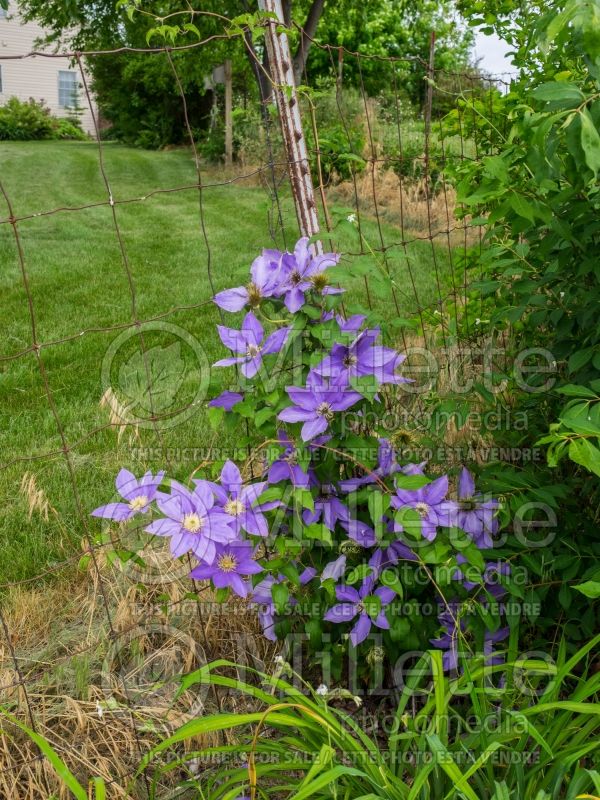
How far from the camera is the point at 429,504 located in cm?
170

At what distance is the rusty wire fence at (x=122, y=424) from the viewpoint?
69.7 inches

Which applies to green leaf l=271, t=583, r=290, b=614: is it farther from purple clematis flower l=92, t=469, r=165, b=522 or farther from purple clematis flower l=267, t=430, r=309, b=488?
purple clematis flower l=92, t=469, r=165, b=522

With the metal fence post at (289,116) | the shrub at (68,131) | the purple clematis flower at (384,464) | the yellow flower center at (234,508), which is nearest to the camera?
the yellow flower center at (234,508)

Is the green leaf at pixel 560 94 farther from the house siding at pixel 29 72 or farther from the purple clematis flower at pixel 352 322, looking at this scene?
the house siding at pixel 29 72

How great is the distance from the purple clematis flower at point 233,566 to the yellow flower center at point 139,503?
0.60 ft

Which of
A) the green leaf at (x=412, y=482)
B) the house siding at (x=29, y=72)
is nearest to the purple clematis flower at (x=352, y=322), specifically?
the green leaf at (x=412, y=482)

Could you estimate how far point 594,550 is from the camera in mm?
1854

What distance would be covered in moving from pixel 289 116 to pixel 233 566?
123 cm

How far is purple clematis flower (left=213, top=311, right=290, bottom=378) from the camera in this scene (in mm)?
1613

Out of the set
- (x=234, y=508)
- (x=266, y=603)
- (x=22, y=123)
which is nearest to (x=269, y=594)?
(x=266, y=603)

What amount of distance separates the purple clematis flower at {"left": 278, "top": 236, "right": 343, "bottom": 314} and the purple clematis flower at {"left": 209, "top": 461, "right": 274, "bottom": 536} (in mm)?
394

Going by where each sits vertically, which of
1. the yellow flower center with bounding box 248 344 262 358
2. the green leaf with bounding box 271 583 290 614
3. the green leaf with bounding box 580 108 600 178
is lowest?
the green leaf with bounding box 271 583 290 614

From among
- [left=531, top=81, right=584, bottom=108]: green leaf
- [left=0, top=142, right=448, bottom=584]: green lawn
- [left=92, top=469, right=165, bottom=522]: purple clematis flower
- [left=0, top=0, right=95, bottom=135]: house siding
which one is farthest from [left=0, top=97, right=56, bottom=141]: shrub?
[left=531, top=81, right=584, bottom=108]: green leaf

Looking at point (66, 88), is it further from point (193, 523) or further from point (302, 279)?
point (193, 523)
